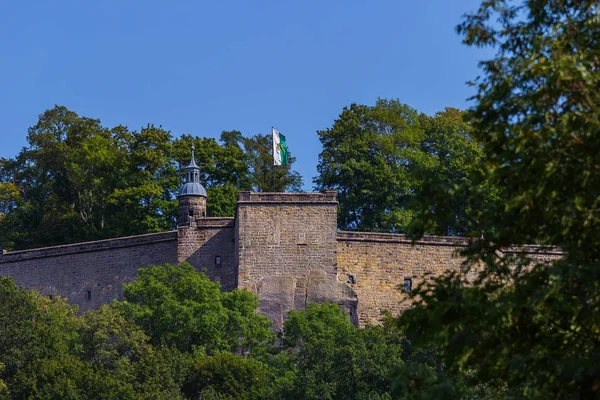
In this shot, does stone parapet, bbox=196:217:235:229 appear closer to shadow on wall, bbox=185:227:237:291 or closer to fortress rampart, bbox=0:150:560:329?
fortress rampart, bbox=0:150:560:329

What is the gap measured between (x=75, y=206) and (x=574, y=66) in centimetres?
5442

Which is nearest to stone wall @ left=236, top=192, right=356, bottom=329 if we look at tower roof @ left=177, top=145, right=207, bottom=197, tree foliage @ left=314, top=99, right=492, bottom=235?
tower roof @ left=177, top=145, right=207, bottom=197

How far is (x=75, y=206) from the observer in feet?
229

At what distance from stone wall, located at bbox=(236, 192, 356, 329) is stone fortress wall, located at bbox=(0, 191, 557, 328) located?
4cm

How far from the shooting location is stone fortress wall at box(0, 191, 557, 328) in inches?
2131

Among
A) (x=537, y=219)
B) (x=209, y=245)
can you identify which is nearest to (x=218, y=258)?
(x=209, y=245)

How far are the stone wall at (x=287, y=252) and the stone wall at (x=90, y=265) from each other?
4076mm

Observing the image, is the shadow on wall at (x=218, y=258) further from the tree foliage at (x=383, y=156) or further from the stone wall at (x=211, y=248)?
the tree foliage at (x=383, y=156)

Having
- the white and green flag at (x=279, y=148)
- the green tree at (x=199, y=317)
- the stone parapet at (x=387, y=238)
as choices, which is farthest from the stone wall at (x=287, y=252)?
the white and green flag at (x=279, y=148)

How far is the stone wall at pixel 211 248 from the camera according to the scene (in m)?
56.2

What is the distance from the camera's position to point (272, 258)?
54.2m

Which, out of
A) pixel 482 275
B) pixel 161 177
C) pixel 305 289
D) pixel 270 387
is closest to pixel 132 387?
pixel 270 387

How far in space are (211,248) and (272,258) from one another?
10.8 feet

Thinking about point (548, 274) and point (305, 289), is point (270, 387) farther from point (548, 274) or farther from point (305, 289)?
point (548, 274)
